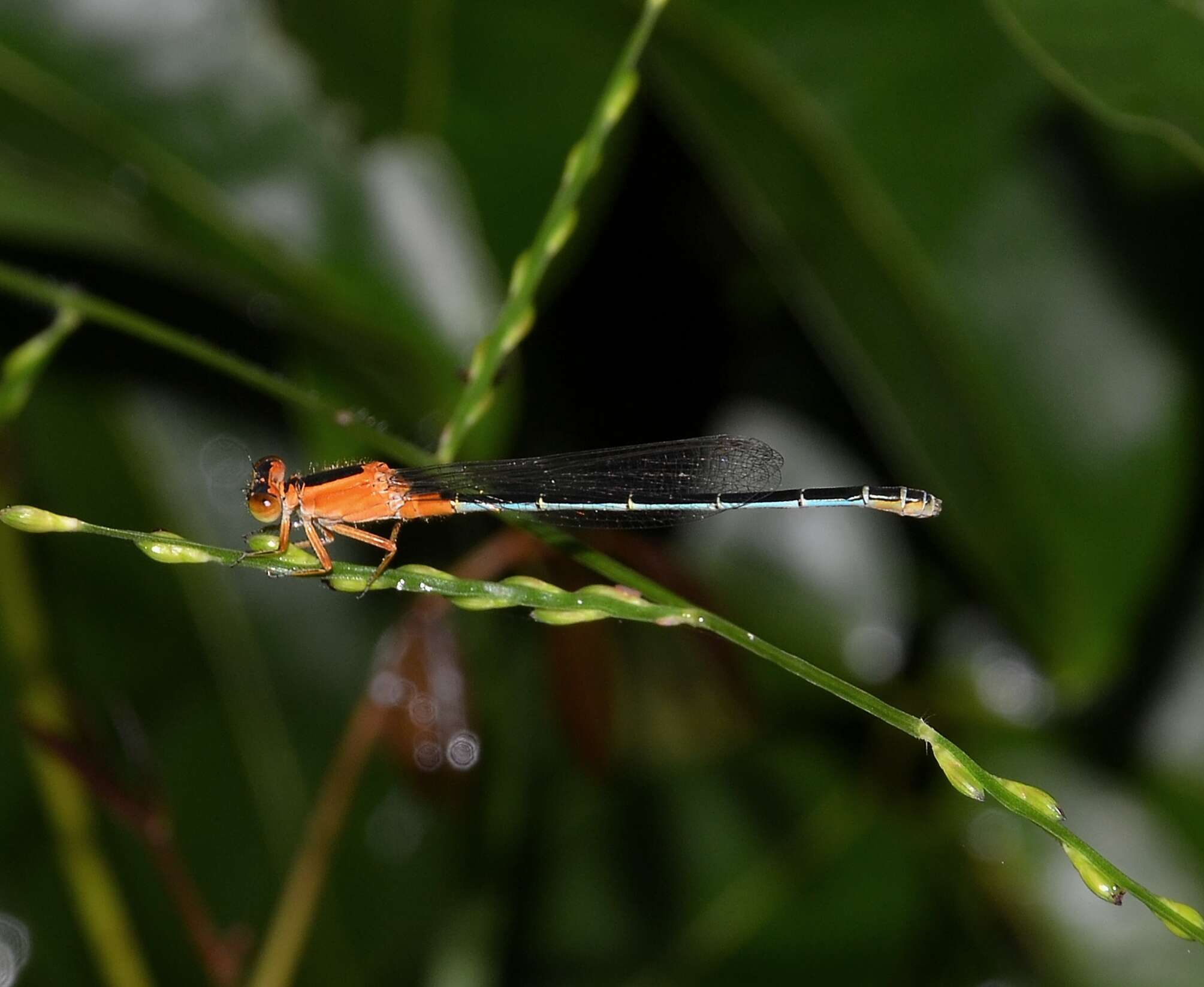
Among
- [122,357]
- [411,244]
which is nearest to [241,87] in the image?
[411,244]

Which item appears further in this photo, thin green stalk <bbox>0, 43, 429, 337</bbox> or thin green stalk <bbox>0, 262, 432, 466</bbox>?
thin green stalk <bbox>0, 43, 429, 337</bbox>

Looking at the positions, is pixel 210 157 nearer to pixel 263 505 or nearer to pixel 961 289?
pixel 263 505

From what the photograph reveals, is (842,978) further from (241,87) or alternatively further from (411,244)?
(241,87)

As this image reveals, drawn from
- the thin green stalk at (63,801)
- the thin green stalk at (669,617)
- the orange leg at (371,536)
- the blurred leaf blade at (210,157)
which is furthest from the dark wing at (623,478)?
the thin green stalk at (63,801)

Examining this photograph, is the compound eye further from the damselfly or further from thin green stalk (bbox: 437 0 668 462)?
thin green stalk (bbox: 437 0 668 462)

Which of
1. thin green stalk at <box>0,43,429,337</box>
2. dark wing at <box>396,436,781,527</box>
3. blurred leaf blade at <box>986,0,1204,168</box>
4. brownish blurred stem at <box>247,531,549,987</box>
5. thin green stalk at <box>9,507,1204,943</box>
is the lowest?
thin green stalk at <box>9,507,1204,943</box>

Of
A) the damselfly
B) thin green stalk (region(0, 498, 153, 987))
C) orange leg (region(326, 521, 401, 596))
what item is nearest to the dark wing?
the damselfly
